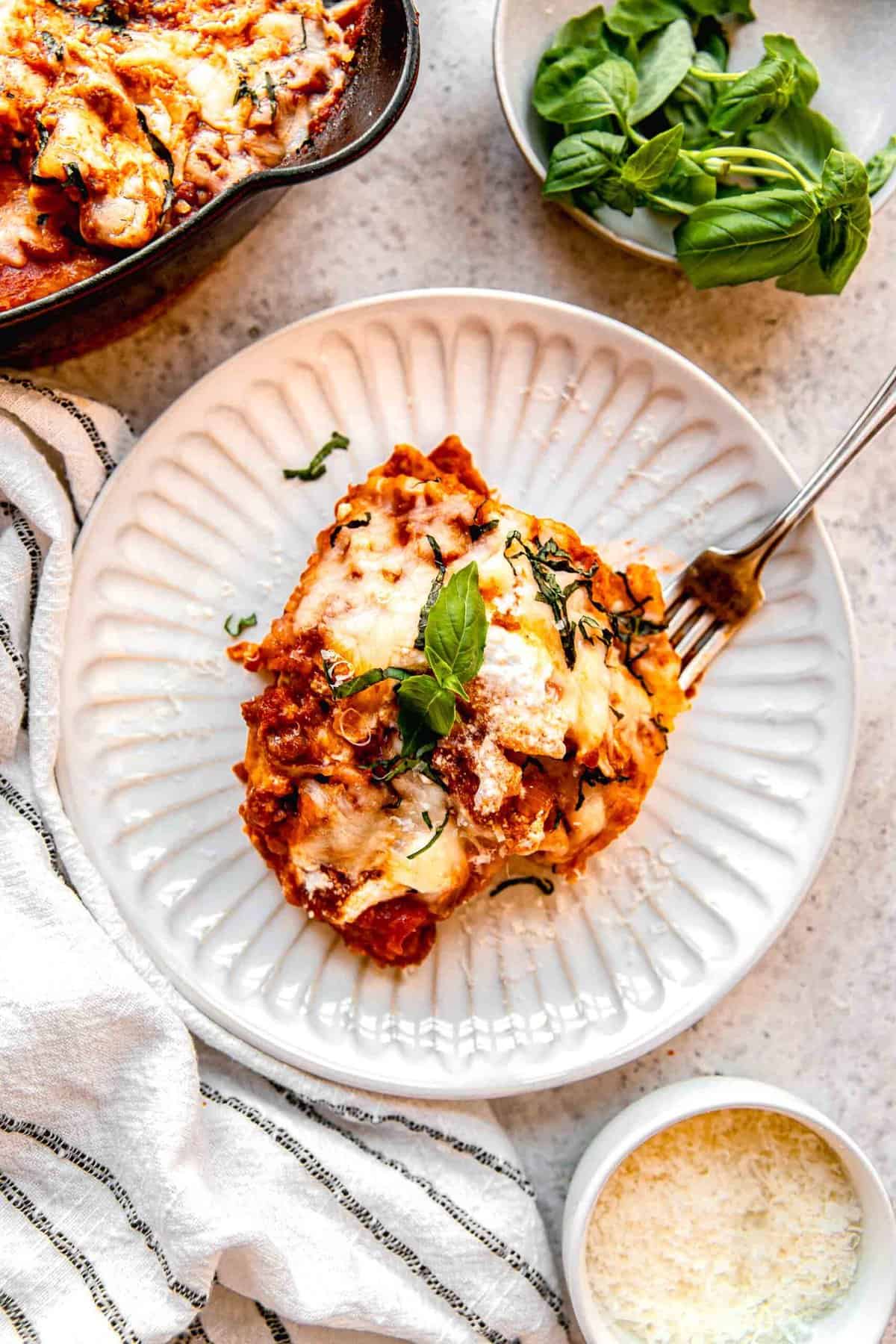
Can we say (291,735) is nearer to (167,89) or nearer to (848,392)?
(167,89)

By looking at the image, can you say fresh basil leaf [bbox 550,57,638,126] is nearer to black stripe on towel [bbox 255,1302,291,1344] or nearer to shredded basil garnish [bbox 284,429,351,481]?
shredded basil garnish [bbox 284,429,351,481]

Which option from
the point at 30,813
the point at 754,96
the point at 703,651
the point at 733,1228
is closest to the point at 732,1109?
the point at 733,1228

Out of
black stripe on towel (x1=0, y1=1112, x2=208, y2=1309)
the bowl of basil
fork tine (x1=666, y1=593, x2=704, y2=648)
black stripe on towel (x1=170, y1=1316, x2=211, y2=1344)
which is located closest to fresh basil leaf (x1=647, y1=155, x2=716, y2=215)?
the bowl of basil

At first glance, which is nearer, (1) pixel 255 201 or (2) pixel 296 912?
(1) pixel 255 201

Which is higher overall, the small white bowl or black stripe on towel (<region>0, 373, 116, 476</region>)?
black stripe on towel (<region>0, 373, 116, 476</region>)

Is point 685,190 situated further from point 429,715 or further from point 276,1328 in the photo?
point 276,1328

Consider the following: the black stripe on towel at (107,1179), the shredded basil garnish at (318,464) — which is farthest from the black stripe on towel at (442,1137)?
the shredded basil garnish at (318,464)

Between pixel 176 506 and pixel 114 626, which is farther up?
pixel 176 506

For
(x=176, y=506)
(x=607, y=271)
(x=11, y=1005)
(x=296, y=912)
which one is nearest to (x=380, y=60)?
(x=607, y=271)
